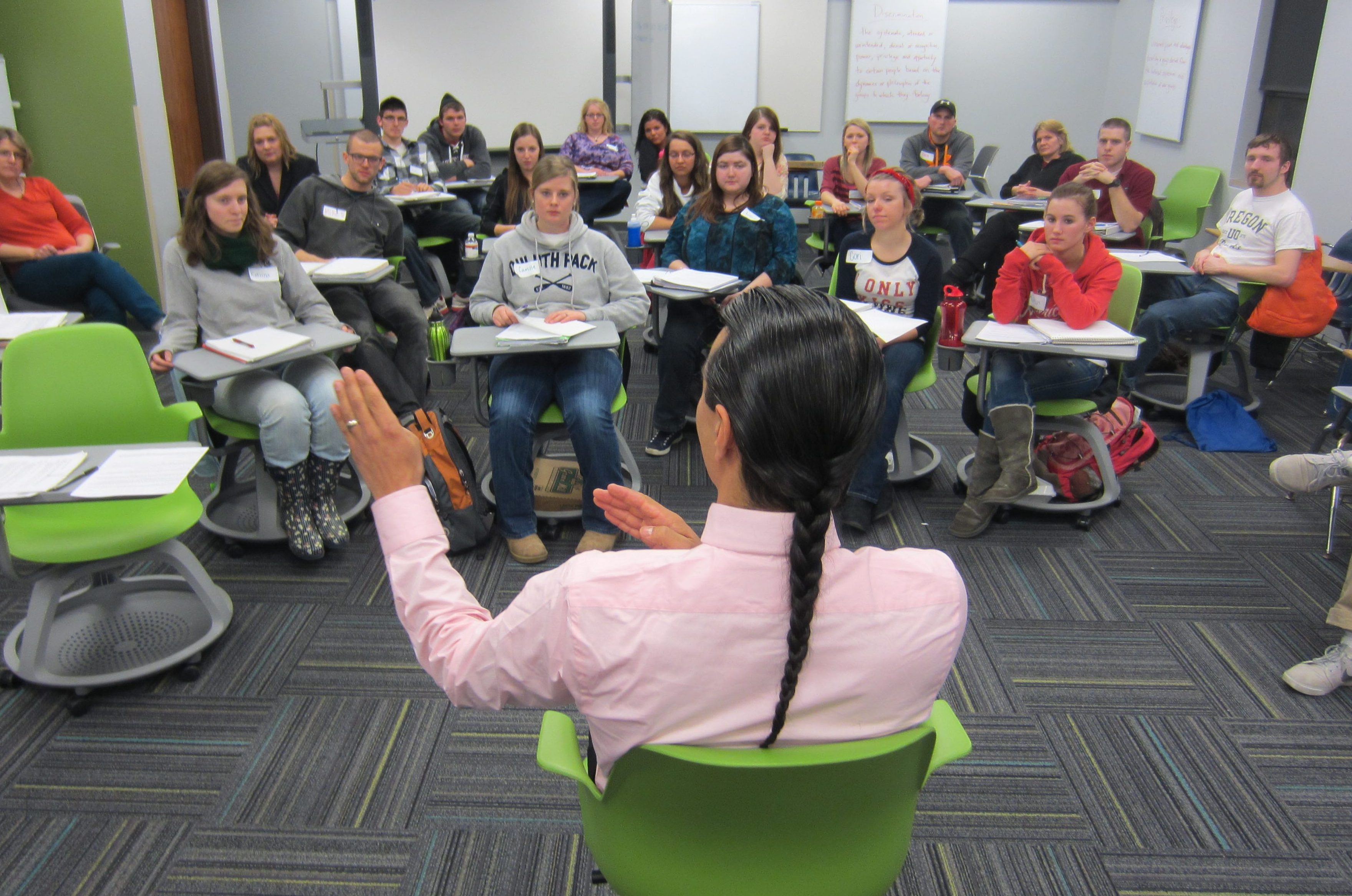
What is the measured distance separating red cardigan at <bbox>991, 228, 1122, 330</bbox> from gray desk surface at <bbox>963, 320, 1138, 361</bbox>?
0.19 m

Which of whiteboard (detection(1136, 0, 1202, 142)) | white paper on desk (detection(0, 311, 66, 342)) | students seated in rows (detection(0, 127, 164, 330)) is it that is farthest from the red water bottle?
whiteboard (detection(1136, 0, 1202, 142))

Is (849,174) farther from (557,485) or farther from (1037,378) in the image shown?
(557,485)

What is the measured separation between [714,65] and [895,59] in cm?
154

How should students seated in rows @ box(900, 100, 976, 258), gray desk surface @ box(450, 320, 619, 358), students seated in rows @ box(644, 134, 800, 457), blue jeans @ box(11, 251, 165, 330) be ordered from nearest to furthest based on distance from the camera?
gray desk surface @ box(450, 320, 619, 358)
students seated in rows @ box(644, 134, 800, 457)
blue jeans @ box(11, 251, 165, 330)
students seated in rows @ box(900, 100, 976, 258)

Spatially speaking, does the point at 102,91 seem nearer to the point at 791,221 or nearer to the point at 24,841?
the point at 791,221

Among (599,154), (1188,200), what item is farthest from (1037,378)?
(599,154)

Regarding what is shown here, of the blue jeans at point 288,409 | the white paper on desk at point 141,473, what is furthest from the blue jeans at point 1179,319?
the white paper on desk at point 141,473

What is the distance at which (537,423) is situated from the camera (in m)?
3.10

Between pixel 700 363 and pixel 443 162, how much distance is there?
320 centimetres

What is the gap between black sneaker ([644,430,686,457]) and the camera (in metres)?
3.88

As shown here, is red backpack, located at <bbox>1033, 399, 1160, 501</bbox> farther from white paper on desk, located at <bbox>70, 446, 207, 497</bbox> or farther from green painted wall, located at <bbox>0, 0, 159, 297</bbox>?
green painted wall, located at <bbox>0, 0, 159, 297</bbox>

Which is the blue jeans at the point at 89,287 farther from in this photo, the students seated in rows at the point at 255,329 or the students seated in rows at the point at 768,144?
the students seated in rows at the point at 768,144

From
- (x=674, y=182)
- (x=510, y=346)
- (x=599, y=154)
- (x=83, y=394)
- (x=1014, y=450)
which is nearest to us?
(x=83, y=394)

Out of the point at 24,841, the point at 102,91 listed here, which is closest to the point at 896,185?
the point at 24,841
